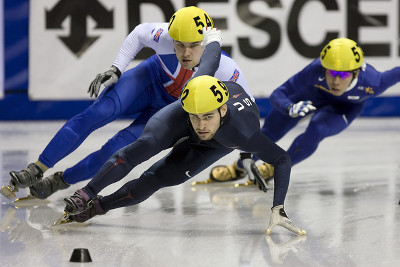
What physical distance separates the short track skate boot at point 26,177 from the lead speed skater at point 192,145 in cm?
42

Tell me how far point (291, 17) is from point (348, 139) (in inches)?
83.4

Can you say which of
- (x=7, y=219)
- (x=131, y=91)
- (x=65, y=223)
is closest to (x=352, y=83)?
(x=131, y=91)

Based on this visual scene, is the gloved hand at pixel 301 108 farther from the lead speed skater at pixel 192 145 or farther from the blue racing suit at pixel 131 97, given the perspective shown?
the lead speed skater at pixel 192 145

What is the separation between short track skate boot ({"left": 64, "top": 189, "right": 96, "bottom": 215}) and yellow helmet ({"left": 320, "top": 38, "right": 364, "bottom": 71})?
7.40 feet

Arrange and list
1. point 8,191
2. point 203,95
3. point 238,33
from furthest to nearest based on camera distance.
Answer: point 238,33
point 8,191
point 203,95

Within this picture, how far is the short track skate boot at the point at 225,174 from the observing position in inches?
236

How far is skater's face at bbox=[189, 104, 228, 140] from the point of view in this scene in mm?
3956

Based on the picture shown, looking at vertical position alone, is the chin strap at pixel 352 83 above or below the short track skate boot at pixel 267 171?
above

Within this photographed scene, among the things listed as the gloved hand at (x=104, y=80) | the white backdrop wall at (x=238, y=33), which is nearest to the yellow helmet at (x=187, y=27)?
the gloved hand at (x=104, y=80)

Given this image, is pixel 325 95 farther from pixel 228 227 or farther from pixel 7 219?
pixel 7 219

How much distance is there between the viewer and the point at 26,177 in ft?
15.2

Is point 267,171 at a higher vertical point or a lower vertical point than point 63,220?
lower

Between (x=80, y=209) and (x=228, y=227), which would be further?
(x=228, y=227)

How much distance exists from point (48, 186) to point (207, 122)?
1471mm
